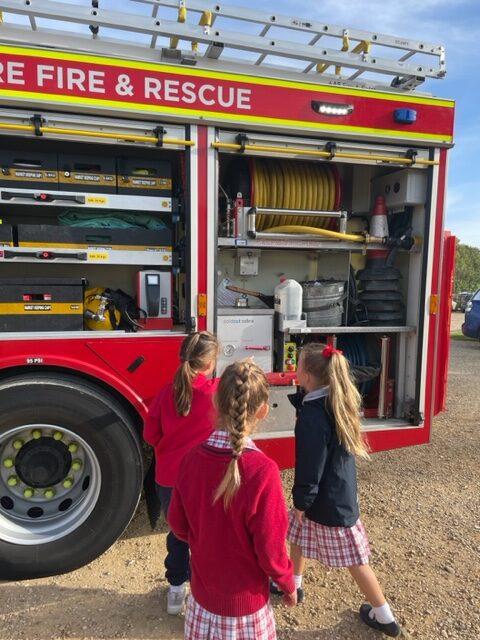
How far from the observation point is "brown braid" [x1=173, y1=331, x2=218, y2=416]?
2189 mm

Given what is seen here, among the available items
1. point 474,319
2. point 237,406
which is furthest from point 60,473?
point 474,319

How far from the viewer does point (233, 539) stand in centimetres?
152

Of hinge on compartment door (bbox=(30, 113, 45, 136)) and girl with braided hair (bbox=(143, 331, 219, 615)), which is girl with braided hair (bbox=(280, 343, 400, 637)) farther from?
hinge on compartment door (bbox=(30, 113, 45, 136))

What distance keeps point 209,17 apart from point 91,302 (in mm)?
1849

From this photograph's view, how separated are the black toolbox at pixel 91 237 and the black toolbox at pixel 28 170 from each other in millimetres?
241

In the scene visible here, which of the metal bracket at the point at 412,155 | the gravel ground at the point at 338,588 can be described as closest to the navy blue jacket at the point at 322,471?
the gravel ground at the point at 338,588

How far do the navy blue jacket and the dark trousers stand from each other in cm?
64

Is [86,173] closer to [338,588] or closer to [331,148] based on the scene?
[331,148]

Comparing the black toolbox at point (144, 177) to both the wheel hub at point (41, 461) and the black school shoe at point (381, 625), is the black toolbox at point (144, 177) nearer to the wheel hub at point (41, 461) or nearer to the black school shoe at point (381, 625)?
the wheel hub at point (41, 461)

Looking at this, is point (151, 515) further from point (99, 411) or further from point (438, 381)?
point (438, 381)

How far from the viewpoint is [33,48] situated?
2.58 metres

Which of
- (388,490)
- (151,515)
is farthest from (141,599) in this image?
(388,490)

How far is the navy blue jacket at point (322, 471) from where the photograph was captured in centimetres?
205

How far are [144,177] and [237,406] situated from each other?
193 centimetres
